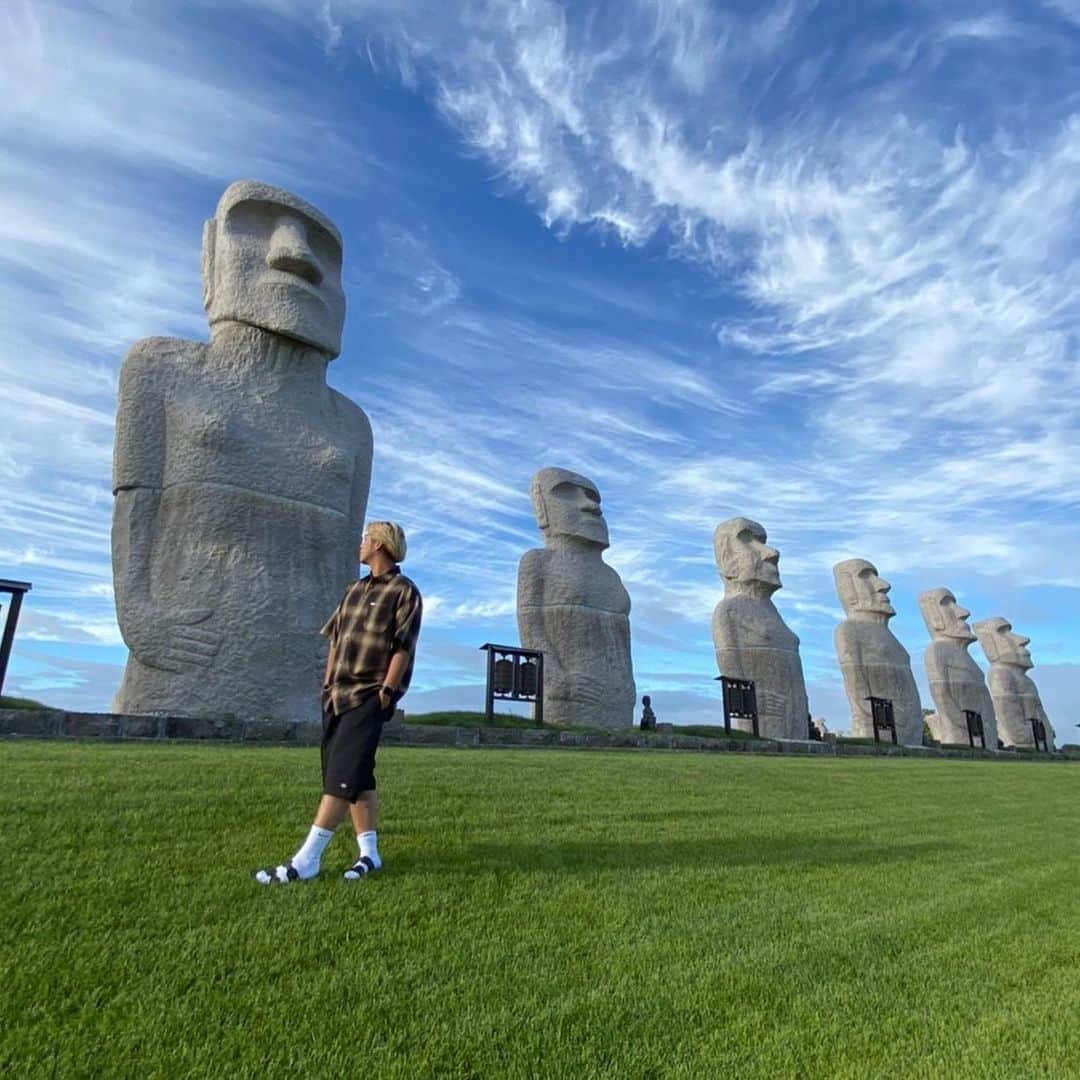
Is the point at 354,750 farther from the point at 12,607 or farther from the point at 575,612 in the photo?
the point at 575,612

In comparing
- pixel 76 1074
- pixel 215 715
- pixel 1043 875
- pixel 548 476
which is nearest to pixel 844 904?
pixel 1043 875

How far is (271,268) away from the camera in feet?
36.2

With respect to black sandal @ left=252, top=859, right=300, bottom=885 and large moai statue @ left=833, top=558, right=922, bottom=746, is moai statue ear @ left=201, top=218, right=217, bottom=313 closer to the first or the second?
black sandal @ left=252, top=859, right=300, bottom=885

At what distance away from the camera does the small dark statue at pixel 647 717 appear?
1693cm

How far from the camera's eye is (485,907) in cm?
352

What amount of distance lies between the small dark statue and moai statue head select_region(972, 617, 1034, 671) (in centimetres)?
1847

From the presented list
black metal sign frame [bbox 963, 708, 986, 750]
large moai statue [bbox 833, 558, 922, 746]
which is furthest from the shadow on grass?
black metal sign frame [bbox 963, 708, 986, 750]

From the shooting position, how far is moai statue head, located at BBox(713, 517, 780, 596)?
21031mm

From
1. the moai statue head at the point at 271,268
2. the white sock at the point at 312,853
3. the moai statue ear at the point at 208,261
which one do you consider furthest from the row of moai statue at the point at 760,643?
the white sock at the point at 312,853

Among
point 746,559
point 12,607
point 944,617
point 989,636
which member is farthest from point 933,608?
point 12,607

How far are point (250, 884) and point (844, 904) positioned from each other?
2.89 m

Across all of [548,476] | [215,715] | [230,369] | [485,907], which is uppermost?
[548,476]

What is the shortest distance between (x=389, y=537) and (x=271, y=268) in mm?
8034

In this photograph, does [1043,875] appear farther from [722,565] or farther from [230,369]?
[722,565]
